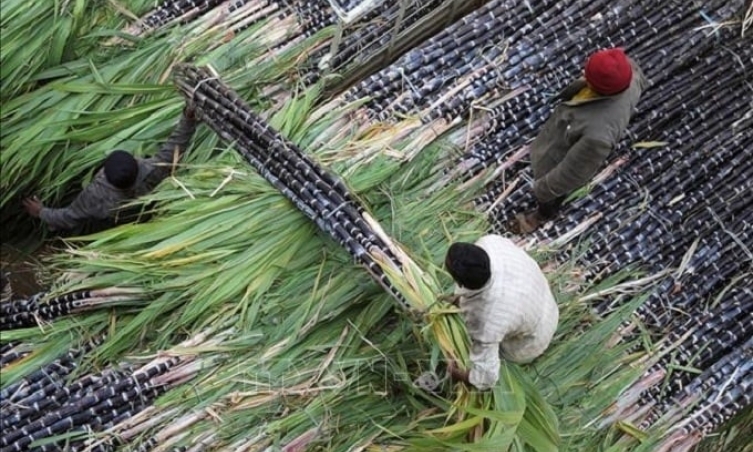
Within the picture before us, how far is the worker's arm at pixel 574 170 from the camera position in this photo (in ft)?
10.7

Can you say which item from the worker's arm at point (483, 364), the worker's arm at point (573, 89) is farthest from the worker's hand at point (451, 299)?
the worker's arm at point (573, 89)

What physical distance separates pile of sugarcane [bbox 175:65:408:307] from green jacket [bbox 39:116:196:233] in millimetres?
171

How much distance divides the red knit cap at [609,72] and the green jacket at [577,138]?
0.06 m

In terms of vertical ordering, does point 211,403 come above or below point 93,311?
below

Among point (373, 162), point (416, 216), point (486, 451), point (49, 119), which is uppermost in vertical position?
point (49, 119)

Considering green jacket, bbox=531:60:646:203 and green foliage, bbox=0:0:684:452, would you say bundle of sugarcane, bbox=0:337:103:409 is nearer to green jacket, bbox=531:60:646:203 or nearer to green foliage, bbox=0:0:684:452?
green foliage, bbox=0:0:684:452

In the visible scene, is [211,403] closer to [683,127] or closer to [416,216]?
[416,216]

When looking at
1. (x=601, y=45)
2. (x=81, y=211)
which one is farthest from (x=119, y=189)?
(x=601, y=45)

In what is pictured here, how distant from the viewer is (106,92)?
12.4 feet

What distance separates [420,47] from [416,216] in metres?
0.88

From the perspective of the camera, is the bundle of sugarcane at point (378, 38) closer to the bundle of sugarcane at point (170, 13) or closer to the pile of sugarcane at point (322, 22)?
the pile of sugarcane at point (322, 22)

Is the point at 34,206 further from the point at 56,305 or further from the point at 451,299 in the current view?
the point at 451,299

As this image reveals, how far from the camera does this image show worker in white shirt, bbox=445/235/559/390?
258 centimetres

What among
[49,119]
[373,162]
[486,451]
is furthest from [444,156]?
[49,119]
